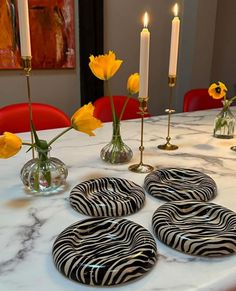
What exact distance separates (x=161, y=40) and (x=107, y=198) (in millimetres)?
2614

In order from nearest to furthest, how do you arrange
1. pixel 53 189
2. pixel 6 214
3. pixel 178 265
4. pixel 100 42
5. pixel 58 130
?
pixel 178 265
pixel 6 214
pixel 53 189
pixel 58 130
pixel 100 42

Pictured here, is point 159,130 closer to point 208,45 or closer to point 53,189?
point 53,189

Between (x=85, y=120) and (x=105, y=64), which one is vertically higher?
(x=105, y=64)

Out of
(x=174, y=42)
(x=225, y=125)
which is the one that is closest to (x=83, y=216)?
(x=174, y=42)

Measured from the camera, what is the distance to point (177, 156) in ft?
3.32

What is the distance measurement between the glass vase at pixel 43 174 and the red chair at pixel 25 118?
0.65 metres

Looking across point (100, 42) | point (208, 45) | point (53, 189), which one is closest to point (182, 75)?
point (208, 45)

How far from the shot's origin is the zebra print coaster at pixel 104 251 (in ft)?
1.45

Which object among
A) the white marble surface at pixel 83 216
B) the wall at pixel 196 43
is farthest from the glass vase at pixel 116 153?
the wall at pixel 196 43

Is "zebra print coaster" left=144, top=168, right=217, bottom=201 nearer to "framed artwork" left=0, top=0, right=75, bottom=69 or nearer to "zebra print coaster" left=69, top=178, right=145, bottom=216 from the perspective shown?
"zebra print coaster" left=69, top=178, right=145, bottom=216

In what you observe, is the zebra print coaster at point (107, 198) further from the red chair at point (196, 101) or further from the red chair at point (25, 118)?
the red chair at point (196, 101)

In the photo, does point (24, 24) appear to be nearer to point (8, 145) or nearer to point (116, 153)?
point (8, 145)

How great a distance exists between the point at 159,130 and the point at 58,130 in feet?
1.40

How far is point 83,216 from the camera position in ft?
2.06
